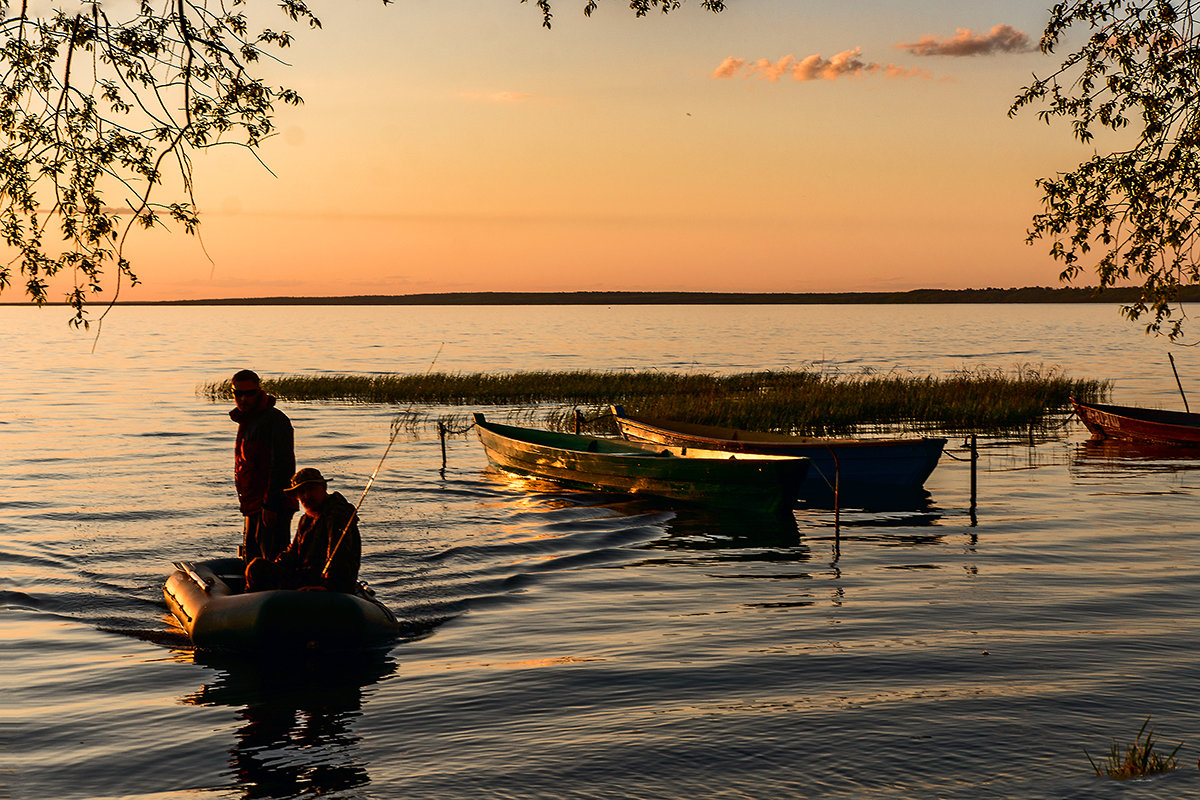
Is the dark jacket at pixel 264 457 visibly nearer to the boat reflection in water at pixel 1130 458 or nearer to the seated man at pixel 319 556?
the seated man at pixel 319 556

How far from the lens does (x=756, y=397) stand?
3569cm

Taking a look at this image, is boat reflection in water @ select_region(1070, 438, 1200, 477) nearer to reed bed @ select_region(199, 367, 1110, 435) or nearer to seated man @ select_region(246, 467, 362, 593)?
reed bed @ select_region(199, 367, 1110, 435)

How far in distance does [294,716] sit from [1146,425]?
2696cm

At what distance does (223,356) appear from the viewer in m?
86.6

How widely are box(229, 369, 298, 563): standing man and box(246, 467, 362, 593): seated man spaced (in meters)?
0.23

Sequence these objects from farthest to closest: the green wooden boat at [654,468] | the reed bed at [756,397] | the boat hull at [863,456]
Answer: the reed bed at [756,397] → the boat hull at [863,456] → the green wooden boat at [654,468]

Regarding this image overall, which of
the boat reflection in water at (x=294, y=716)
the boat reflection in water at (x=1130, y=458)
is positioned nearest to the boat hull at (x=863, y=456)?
the boat reflection in water at (x=1130, y=458)

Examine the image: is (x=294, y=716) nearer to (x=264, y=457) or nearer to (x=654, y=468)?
(x=264, y=457)

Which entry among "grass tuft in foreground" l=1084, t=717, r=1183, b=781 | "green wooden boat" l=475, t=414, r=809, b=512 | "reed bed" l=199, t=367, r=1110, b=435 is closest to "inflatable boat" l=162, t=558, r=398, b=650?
"grass tuft in foreground" l=1084, t=717, r=1183, b=781

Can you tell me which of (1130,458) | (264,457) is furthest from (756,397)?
(264,457)

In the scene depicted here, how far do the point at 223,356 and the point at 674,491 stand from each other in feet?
235

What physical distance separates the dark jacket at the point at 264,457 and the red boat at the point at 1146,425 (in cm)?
2555

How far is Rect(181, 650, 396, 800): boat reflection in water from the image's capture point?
27.0 feet

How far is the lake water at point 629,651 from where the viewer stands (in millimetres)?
8375
